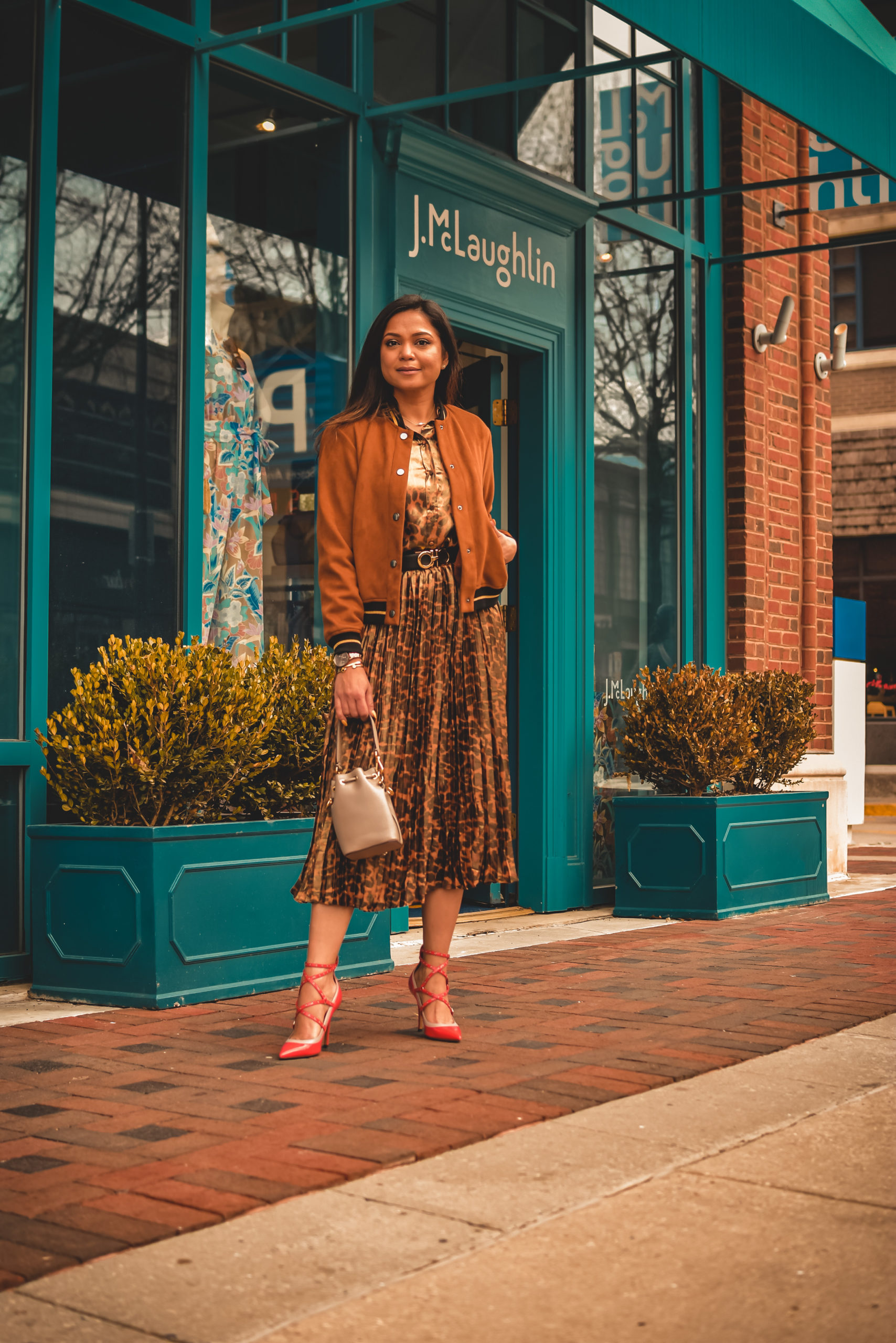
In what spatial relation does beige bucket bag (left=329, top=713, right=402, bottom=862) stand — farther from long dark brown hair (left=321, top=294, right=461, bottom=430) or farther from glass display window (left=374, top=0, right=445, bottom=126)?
glass display window (left=374, top=0, right=445, bottom=126)

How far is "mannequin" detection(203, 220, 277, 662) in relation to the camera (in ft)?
21.1

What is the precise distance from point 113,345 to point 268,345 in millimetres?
995

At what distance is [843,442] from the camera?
80.3ft

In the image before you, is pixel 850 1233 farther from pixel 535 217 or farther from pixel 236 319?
pixel 535 217

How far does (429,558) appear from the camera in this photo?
170 inches

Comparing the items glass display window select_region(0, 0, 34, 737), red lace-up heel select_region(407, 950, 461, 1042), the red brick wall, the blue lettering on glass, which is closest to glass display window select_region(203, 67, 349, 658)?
glass display window select_region(0, 0, 34, 737)

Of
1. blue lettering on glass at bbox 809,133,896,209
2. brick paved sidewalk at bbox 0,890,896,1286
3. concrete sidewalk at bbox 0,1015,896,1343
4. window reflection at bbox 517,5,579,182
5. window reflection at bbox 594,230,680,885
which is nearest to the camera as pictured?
concrete sidewalk at bbox 0,1015,896,1343

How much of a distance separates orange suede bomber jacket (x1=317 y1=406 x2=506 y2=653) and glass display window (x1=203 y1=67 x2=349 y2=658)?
2207 millimetres

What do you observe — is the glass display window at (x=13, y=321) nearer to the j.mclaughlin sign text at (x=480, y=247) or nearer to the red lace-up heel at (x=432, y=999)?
the red lace-up heel at (x=432, y=999)

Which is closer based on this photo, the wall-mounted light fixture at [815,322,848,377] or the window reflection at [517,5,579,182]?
the window reflection at [517,5,579,182]

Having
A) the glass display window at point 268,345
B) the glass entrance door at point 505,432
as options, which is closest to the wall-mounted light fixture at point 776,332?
the glass entrance door at point 505,432

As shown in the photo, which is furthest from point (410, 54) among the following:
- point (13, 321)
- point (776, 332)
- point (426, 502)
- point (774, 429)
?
point (426, 502)

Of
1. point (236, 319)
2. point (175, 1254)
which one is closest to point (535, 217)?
point (236, 319)

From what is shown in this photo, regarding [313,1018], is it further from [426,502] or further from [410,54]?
[410,54]
